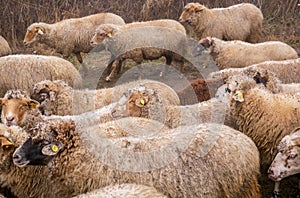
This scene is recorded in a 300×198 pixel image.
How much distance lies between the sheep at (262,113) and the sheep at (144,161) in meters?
1.03

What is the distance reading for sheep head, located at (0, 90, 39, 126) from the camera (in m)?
4.13

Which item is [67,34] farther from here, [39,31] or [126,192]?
[126,192]

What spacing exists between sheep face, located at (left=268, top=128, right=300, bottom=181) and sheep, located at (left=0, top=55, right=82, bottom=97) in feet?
11.1

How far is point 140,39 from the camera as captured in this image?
7215mm

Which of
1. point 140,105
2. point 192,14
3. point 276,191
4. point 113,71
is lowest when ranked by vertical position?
point 113,71

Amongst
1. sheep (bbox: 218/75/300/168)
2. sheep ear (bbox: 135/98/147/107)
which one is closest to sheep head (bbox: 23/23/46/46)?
sheep ear (bbox: 135/98/147/107)

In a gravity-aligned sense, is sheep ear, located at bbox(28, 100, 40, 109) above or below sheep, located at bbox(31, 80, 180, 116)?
above

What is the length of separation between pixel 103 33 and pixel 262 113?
393cm

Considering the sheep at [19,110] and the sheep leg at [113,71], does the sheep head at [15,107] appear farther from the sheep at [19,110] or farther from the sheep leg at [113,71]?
the sheep leg at [113,71]

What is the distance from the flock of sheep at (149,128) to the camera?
3.03m

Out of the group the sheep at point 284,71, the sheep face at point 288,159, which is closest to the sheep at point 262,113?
the sheep face at point 288,159

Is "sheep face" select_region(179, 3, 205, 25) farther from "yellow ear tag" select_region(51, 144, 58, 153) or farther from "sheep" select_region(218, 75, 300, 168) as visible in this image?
"yellow ear tag" select_region(51, 144, 58, 153)

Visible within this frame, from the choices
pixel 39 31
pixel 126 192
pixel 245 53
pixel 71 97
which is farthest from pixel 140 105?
pixel 39 31

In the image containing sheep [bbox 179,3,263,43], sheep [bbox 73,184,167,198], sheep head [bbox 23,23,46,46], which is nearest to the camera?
sheep [bbox 73,184,167,198]
